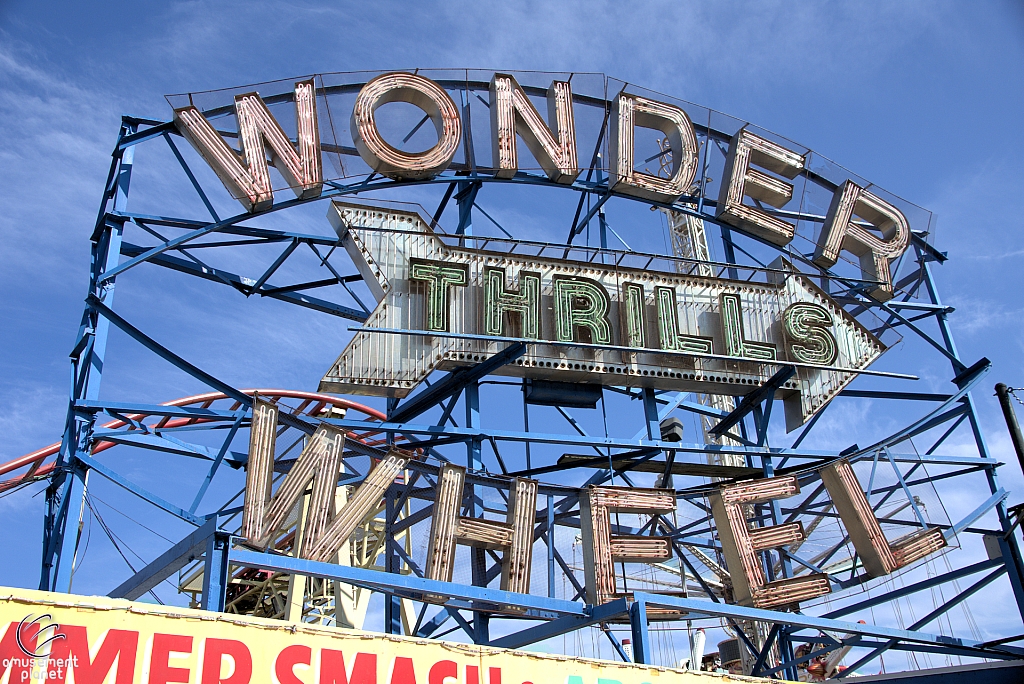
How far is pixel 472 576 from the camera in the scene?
1875 centimetres

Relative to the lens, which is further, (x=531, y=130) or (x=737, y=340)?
(x=531, y=130)

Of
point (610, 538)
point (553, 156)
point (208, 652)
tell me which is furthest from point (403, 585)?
point (553, 156)

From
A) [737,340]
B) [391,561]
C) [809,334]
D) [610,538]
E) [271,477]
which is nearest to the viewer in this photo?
[271,477]

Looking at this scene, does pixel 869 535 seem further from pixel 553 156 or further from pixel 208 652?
pixel 208 652

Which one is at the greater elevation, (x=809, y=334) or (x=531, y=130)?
(x=531, y=130)

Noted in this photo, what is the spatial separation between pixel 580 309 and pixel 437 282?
290 centimetres

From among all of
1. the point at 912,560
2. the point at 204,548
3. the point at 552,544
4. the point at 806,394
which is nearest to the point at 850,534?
the point at 912,560

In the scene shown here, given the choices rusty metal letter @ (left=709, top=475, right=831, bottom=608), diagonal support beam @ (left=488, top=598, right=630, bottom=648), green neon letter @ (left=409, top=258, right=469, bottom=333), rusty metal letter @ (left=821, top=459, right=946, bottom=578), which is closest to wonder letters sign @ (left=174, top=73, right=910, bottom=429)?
green neon letter @ (left=409, top=258, right=469, bottom=333)

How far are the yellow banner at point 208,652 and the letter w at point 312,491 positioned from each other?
3991mm

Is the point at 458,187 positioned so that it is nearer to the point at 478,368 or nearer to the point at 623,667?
the point at 478,368

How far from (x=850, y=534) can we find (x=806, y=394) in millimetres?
3116

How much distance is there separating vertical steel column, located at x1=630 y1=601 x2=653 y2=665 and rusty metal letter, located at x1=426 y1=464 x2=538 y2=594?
6.68 feet

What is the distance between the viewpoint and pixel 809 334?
22.4 metres

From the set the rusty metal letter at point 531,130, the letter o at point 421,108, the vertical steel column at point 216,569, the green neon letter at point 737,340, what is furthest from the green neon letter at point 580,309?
the vertical steel column at point 216,569
